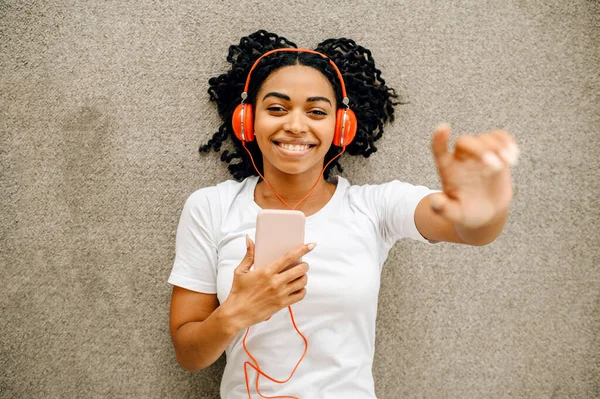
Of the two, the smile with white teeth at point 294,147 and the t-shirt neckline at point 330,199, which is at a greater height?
the smile with white teeth at point 294,147

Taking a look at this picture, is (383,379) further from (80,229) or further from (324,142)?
(80,229)

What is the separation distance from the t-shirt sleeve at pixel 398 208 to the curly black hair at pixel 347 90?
24 cm

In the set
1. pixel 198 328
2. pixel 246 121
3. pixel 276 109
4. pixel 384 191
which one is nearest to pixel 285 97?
pixel 276 109

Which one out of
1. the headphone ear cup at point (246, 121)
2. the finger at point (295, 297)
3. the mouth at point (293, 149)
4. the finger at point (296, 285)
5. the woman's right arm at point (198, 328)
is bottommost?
the woman's right arm at point (198, 328)

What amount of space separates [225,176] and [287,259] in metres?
0.56

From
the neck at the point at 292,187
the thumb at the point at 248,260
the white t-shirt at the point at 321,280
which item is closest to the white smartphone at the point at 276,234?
the thumb at the point at 248,260

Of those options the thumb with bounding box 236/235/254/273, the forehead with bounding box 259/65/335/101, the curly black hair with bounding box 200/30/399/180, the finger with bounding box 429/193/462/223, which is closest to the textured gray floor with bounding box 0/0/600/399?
the curly black hair with bounding box 200/30/399/180

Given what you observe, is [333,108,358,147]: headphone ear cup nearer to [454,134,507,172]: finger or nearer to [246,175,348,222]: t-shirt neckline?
[246,175,348,222]: t-shirt neckline

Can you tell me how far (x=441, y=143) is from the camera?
568 millimetres

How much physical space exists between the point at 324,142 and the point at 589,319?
3.66ft

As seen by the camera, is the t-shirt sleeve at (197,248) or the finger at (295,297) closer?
the finger at (295,297)

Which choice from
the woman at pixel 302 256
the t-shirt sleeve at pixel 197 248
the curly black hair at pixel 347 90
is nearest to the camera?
the woman at pixel 302 256

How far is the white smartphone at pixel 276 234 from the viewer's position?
2.65 feet

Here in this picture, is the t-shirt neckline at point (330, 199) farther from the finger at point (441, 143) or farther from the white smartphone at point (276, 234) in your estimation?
the finger at point (441, 143)
